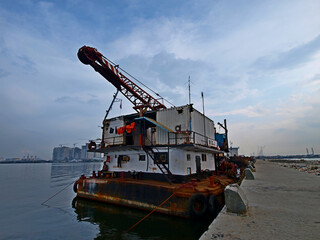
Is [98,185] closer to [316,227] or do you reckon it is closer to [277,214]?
[277,214]

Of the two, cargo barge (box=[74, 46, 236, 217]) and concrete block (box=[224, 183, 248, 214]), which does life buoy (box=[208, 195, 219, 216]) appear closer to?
cargo barge (box=[74, 46, 236, 217])

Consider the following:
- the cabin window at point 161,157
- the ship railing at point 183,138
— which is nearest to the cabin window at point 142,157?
the cabin window at point 161,157

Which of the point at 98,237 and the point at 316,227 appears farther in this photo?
the point at 98,237

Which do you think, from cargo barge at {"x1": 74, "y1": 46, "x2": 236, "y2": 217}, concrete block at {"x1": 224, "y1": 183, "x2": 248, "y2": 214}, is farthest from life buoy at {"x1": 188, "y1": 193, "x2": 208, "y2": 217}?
concrete block at {"x1": 224, "y1": 183, "x2": 248, "y2": 214}

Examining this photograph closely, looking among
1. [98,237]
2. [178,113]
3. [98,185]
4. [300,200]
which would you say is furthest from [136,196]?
[300,200]

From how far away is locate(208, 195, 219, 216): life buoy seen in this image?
11.6 m

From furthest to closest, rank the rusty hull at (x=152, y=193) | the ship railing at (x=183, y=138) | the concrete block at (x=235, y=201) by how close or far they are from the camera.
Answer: the ship railing at (x=183, y=138) → the rusty hull at (x=152, y=193) → the concrete block at (x=235, y=201)

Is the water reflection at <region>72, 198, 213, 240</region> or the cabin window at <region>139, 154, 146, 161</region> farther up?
the cabin window at <region>139, 154, 146, 161</region>

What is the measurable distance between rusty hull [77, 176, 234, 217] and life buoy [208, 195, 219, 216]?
30 centimetres

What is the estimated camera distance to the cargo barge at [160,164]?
40.1ft

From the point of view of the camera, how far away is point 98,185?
1733 cm

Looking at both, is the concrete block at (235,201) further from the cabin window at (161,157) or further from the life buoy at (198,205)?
the cabin window at (161,157)

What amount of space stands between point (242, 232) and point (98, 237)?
8.88 meters

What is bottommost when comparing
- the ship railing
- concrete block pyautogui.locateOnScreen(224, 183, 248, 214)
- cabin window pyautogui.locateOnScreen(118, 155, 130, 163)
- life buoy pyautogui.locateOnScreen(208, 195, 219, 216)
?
life buoy pyautogui.locateOnScreen(208, 195, 219, 216)
